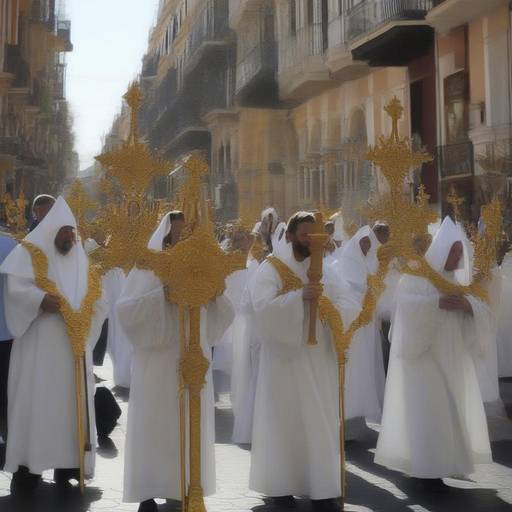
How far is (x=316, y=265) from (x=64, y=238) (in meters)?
1.86

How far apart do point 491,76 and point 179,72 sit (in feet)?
21.6

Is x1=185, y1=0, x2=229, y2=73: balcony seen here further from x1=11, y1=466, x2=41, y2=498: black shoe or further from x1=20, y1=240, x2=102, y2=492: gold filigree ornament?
x1=11, y1=466, x2=41, y2=498: black shoe

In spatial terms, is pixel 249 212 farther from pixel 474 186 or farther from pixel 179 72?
pixel 474 186

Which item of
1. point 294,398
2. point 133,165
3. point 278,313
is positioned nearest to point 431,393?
point 294,398

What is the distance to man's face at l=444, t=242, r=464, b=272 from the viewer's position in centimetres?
757

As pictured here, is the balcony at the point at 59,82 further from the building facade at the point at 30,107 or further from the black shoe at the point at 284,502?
the black shoe at the point at 284,502

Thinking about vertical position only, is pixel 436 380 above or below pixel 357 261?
below

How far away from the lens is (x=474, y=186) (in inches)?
621

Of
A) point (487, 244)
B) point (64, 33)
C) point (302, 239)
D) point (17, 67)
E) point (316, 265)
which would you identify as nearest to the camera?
point (316, 265)

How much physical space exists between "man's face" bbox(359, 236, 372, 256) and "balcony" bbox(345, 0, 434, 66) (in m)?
7.83

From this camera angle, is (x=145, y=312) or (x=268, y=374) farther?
(x=268, y=374)

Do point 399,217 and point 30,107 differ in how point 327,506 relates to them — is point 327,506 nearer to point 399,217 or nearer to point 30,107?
point 399,217

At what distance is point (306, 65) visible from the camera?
2034 cm

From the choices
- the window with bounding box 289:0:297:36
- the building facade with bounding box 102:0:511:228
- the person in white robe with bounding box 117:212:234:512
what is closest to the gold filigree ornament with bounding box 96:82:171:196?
the person in white robe with bounding box 117:212:234:512
